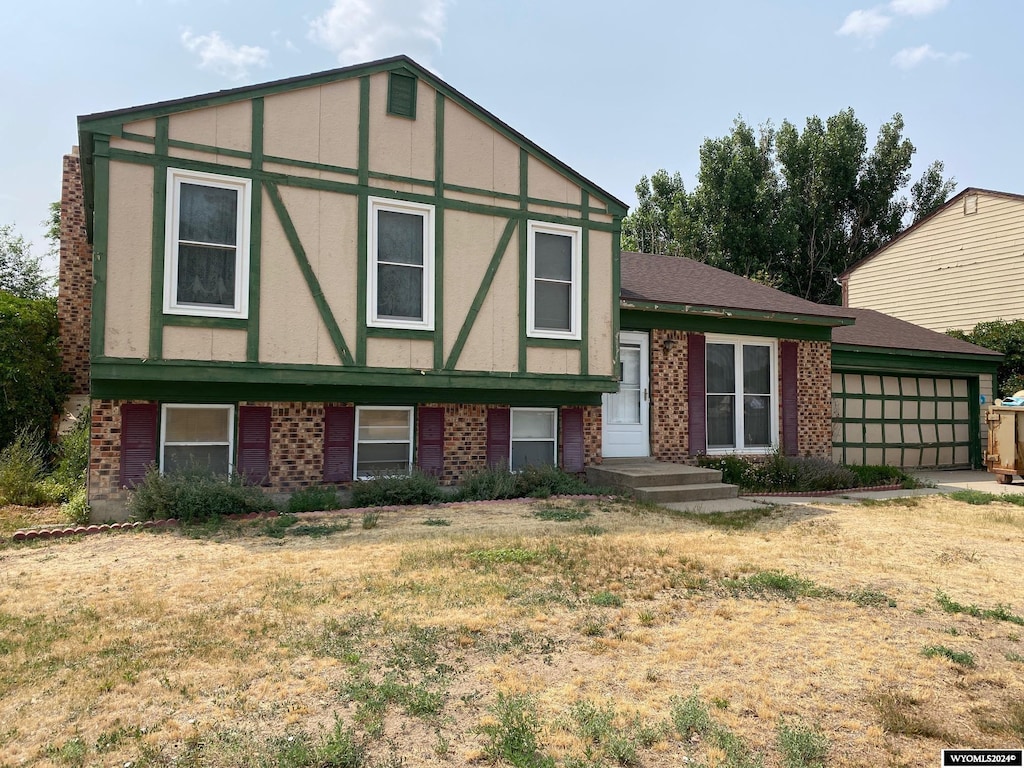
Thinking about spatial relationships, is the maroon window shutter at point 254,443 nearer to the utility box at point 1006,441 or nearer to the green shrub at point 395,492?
the green shrub at point 395,492

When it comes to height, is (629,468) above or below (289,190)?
below

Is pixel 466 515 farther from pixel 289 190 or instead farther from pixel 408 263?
pixel 289 190

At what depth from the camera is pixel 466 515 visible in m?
8.77

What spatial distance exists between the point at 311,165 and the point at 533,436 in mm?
5358

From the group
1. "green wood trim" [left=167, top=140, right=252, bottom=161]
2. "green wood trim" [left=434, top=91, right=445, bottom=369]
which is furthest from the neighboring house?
"green wood trim" [left=167, top=140, right=252, bottom=161]

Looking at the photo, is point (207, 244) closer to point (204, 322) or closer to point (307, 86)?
point (204, 322)

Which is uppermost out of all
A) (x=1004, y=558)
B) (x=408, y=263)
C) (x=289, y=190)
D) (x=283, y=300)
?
(x=289, y=190)

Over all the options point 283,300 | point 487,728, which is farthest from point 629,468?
point 487,728

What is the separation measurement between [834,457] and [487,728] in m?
14.3

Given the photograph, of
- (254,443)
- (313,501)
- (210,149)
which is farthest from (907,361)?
(210,149)

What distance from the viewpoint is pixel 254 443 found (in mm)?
9492

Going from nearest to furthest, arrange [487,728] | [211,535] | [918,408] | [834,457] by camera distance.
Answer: [487,728]
[211,535]
[834,457]
[918,408]

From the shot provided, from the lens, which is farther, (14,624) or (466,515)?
(466,515)

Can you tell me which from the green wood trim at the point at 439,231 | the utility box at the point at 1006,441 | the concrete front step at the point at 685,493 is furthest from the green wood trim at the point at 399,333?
the utility box at the point at 1006,441
